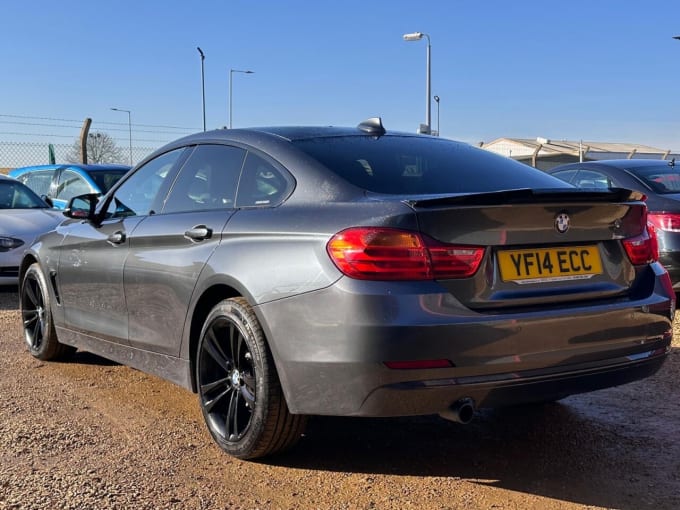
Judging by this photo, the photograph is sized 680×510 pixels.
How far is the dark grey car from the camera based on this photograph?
296 cm

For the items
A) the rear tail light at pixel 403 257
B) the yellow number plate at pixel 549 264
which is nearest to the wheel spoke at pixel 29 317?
the rear tail light at pixel 403 257

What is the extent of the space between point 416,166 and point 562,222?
32.3 inches

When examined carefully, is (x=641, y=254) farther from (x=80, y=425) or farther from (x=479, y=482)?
(x=80, y=425)

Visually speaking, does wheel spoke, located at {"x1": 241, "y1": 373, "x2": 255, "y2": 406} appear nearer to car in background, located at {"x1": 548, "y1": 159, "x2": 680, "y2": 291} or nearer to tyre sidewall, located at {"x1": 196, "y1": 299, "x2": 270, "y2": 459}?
tyre sidewall, located at {"x1": 196, "y1": 299, "x2": 270, "y2": 459}

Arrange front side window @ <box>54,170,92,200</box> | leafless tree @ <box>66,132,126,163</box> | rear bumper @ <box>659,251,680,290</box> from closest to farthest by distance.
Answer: rear bumper @ <box>659,251,680,290</box>
front side window @ <box>54,170,92,200</box>
leafless tree @ <box>66,132,126,163</box>

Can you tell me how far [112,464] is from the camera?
3502 millimetres

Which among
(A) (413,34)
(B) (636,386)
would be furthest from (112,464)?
(A) (413,34)

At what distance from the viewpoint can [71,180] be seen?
1227cm

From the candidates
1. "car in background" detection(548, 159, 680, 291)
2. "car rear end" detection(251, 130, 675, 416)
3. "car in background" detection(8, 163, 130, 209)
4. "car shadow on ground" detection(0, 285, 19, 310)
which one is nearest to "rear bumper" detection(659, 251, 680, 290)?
"car in background" detection(548, 159, 680, 291)

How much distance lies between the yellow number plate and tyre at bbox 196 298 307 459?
3.40 ft

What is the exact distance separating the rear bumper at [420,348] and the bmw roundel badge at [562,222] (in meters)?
0.31

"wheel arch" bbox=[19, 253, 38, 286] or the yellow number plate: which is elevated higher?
the yellow number plate

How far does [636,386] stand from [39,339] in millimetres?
4033

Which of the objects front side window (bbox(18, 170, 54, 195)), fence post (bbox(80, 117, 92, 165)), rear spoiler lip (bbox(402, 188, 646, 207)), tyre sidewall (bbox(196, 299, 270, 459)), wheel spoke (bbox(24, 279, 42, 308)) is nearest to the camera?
rear spoiler lip (bbox(402, 188, 646, 207))
